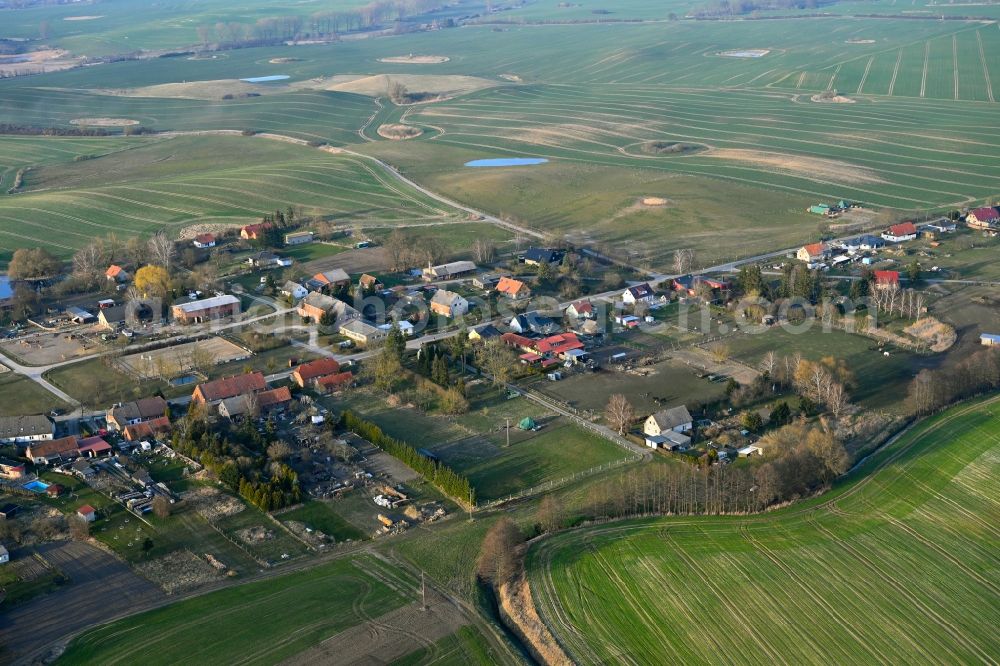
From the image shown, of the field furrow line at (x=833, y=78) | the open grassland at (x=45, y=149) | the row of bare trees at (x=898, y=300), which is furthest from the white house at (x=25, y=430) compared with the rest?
the field furrow line at (x=833, y=78)

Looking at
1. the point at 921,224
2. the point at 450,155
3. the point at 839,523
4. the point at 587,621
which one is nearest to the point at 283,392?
the point at 587,621

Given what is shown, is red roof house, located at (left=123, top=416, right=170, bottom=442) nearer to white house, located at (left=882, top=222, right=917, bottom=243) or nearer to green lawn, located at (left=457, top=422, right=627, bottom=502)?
green lawn, located at (left=457, top=422, right=627, bottom=502)

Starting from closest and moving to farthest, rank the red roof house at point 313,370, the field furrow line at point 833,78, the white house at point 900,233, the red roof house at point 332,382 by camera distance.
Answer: the red roof house at point 332,382
the red roof house at point 313,370
the white house at point 900,233
the field furrow line at point 833,78

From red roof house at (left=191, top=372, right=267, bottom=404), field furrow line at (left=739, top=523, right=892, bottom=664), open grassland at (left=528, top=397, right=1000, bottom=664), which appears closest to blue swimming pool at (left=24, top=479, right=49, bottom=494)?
red roof house at (left=191, top=372, right=267, bottom=404)

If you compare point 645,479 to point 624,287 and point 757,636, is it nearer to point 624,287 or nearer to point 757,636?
point 757,636

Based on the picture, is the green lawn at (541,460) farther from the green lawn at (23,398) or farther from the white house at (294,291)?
the white house at (294,291)

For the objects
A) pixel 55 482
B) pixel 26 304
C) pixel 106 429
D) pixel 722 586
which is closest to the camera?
pixel 722 586

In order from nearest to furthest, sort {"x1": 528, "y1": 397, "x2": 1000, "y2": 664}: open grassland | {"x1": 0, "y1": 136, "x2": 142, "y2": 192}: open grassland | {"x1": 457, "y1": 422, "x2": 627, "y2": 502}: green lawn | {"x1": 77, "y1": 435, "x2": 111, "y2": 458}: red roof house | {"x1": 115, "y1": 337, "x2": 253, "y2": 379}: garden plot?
{"x1": 528, "y1": 397, "x2": 1000, "y2": 664}: open grassland, {"x1": 457, "y1": 422, "x2": 627, "y2": 502}: green lawn, {"x1": 77, "y1": 435, "x2": 111, "y2": 458}: red roof house, {"x1": 115, "y1": 337, "x2": 253, "y2": 379}: garden plot, {"x1": 0, "y1": 136, "x2": 142, "y2": 192}: open grassland
